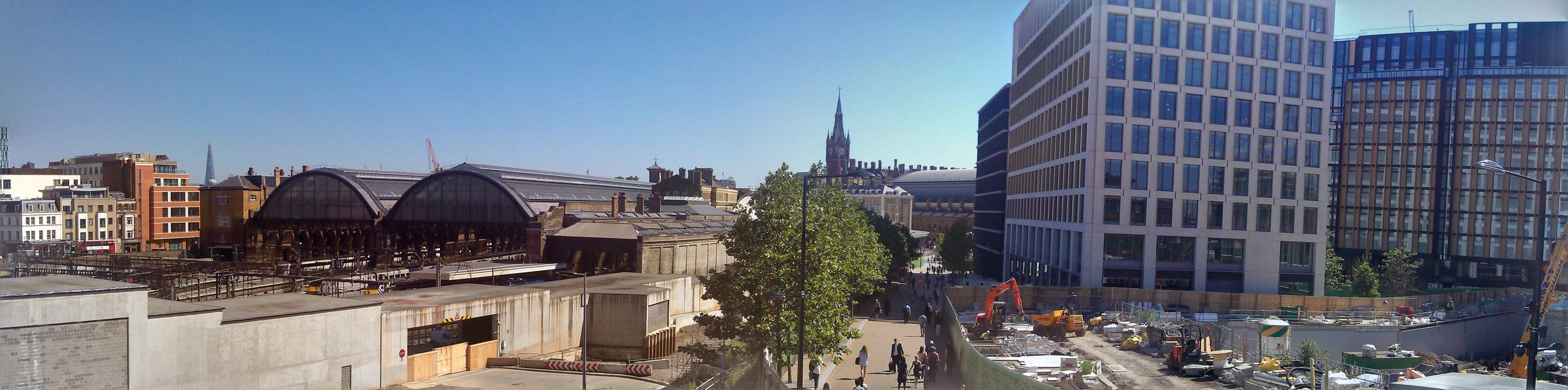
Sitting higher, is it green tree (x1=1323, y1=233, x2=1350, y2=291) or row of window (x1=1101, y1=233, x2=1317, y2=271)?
row of window (x1=1101, y1=233, x2=1317, y2=271)

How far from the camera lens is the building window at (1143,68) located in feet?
168

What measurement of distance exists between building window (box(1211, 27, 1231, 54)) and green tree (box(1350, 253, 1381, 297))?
20.6 metres

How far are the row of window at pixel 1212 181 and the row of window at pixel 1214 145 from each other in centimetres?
67

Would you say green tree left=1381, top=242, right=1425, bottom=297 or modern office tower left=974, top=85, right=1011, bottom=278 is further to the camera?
modern office tower left=974, top=85, right=1011, bottom=278

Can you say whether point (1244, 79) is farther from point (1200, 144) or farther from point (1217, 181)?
point (1217, 181)

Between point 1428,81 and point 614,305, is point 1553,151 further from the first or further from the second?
Result: point 614,305

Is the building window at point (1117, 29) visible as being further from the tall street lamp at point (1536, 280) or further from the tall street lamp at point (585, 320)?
the tall street lamp at point (1536, 280)

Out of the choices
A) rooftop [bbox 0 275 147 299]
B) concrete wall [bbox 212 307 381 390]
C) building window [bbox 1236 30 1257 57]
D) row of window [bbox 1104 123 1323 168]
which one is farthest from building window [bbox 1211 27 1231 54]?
rooftop [bbox 0 275 147 299]

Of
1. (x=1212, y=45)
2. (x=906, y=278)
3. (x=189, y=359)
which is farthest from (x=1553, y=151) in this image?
(x=189, y=359)

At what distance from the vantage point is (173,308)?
808 inches

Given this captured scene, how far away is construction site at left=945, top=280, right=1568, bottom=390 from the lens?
25828 mm

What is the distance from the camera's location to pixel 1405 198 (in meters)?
81.9

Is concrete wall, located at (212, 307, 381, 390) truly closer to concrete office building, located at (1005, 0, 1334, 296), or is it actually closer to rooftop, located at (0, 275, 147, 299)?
rooftop, located at (0, 275, 147, 299)

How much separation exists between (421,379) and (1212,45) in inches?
1819
